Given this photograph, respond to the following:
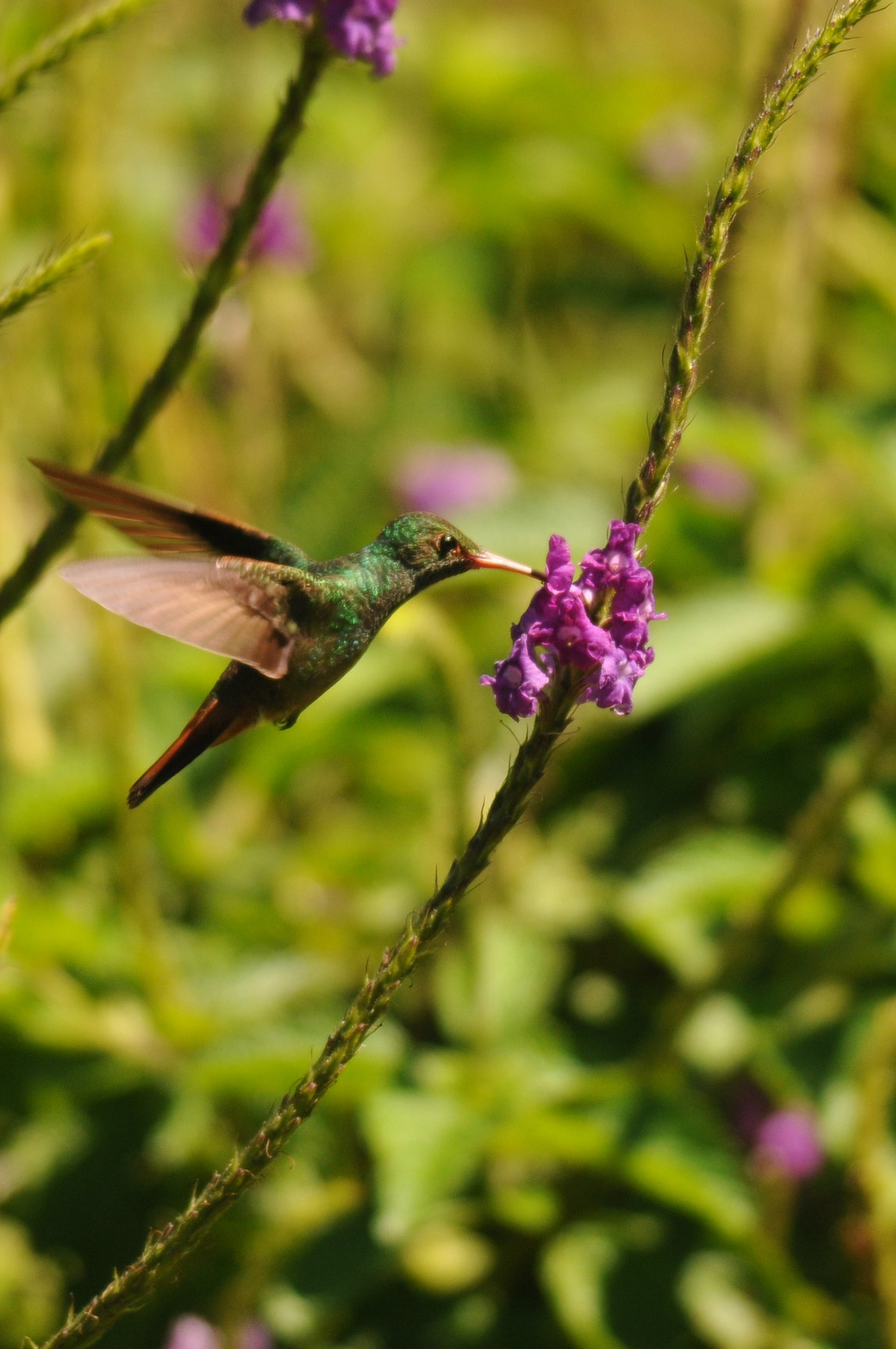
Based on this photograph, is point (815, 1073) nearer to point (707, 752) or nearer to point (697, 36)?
point (707, 752)

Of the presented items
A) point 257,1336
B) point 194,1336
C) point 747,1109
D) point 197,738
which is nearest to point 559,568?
→ point 197,738

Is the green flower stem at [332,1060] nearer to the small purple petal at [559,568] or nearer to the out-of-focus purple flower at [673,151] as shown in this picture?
the small purple petal at [559,568]

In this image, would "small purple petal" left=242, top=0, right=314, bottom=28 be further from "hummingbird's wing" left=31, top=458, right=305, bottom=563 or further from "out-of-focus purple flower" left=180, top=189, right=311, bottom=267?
"out-of-focus purple flower" left=180, top=189, right=311, bottom=267

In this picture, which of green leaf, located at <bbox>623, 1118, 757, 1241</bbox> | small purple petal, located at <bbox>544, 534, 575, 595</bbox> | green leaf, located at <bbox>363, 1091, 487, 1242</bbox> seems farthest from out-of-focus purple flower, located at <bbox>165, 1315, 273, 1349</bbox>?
small purple petal, located at <bbox>544, 534, 575, 595</bbox>

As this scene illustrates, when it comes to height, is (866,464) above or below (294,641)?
above

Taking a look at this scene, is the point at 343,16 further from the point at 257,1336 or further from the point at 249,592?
the point at 257,1336

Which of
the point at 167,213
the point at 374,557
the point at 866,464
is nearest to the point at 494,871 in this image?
the point at 866,464
